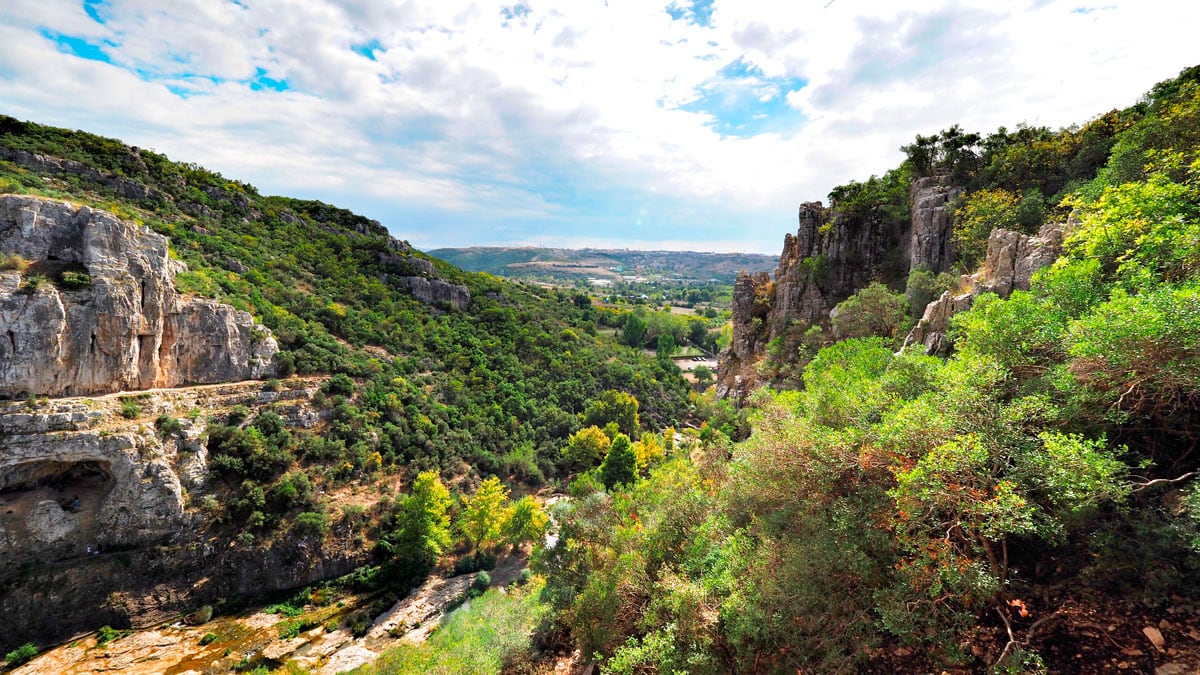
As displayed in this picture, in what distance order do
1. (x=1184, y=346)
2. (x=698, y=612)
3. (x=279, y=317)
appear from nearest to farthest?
(x=1184, y=346) → (x=698, y=612) → (x=279, y=317)

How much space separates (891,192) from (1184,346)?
97.4ft

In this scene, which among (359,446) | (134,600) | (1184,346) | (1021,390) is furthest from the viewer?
(359,446)

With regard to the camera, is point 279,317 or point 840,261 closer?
point 840,261

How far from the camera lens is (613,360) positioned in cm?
6781

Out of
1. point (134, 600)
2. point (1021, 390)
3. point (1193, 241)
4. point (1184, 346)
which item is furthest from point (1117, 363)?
point (134, 600)

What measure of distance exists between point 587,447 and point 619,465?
8323 mm

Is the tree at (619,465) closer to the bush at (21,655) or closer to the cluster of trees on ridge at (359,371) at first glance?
the cluster of trees on ridge at (359,371)

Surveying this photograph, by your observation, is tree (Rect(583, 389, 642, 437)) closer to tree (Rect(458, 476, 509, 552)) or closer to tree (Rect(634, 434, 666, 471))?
tree (Rect(634, 434, 666, 471))

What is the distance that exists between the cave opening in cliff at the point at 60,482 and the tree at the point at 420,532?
18.4 meters

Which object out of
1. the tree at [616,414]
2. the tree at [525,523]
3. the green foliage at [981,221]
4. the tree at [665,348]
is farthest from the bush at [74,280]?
the tree at [665,348]

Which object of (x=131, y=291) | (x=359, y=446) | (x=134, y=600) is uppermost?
(x=131, y=291)

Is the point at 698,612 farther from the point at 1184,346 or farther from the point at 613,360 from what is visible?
the point at 613,360

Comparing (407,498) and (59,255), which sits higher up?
(59,255)

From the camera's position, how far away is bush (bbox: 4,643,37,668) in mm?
22438
